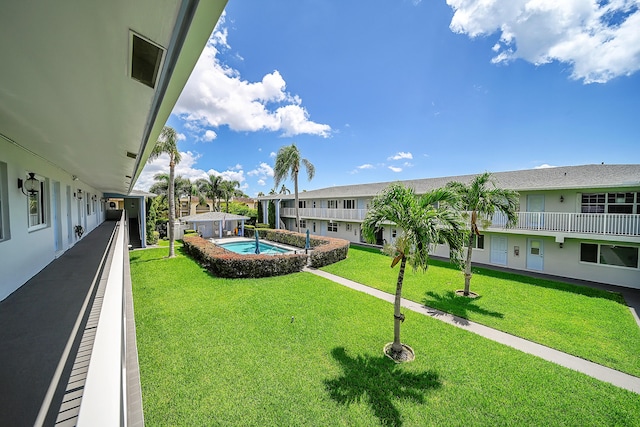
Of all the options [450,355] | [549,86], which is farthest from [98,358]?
[549,86]

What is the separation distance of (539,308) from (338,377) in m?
8.76

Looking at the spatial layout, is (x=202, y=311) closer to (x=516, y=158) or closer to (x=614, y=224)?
(x=614, y=224)

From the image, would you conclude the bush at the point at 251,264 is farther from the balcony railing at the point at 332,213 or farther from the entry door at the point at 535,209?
the entry door at the point at 535,209

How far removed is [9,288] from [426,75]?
18876 millimetres

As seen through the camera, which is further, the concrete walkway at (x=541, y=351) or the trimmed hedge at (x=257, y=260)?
the trimmed hedge at (x=257, y=260)

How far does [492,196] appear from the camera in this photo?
9.84m

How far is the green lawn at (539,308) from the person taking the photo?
22.7 feet

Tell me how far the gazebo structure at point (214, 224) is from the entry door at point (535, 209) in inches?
1016

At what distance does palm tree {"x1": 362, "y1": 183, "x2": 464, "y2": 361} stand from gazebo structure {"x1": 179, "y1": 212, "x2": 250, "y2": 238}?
81.0ft

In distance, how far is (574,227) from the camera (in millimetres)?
12398

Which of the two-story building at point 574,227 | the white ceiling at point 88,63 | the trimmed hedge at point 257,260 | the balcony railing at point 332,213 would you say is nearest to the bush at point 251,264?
the trimmed hedge at point 257,260

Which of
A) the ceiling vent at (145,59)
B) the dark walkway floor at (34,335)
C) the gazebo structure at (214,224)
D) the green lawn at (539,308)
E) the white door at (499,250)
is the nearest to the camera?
the ceiling vent at (145,59)

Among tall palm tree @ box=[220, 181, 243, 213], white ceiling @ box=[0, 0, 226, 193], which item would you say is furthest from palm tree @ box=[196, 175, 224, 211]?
white ceiling @ box=[0, 0, 226, 193]

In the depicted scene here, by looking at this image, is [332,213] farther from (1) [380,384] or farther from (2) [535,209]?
(1) [380,384]
